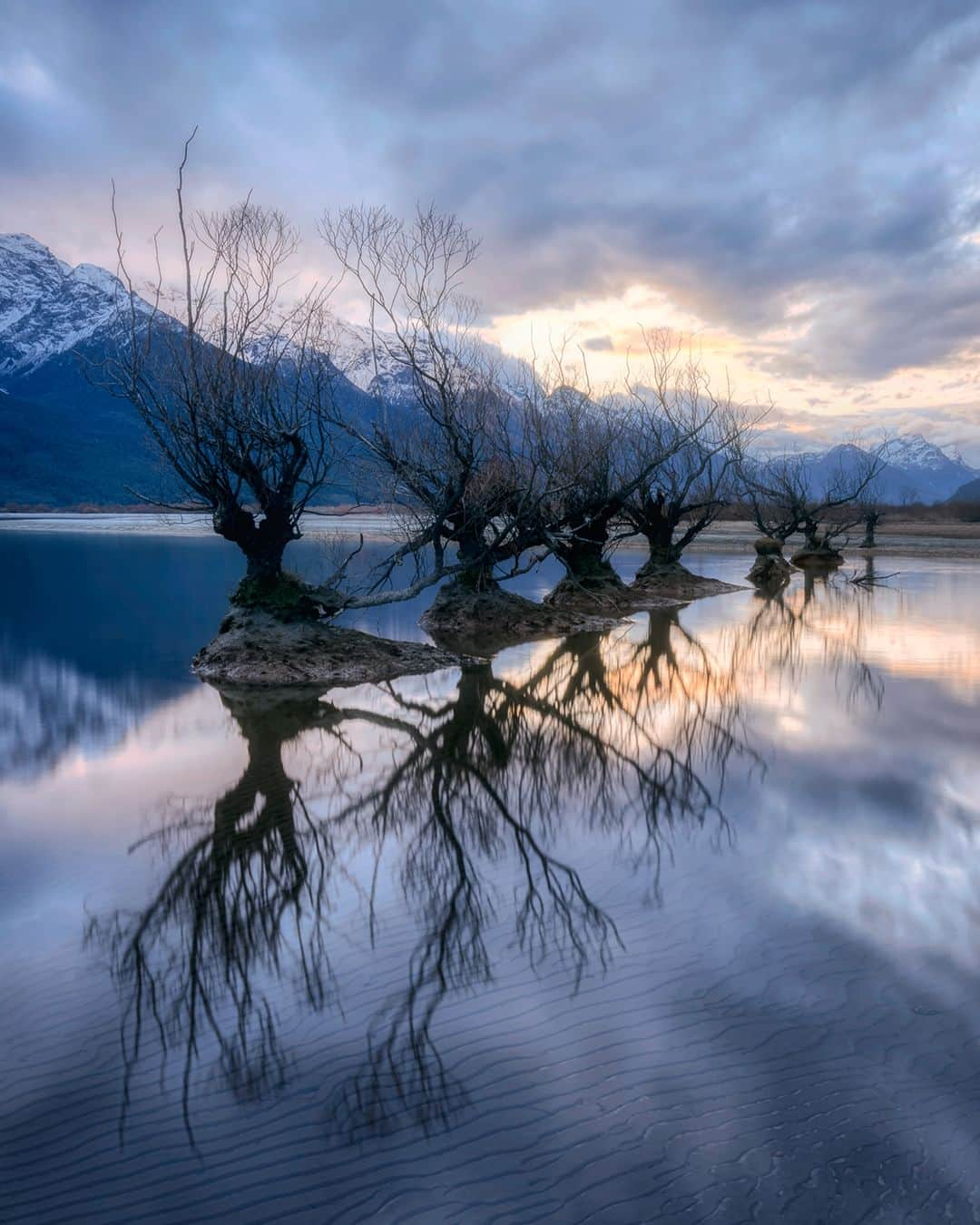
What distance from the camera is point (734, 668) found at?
50.9 ft

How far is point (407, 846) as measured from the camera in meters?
7.15

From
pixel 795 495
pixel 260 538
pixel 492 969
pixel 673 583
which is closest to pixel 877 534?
pixel 795 495

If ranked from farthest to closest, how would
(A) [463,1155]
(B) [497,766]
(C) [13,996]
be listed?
1. (B) [497,766]
2. (C) [13,996]
3. (A) [463,1155]

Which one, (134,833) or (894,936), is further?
(134,833)

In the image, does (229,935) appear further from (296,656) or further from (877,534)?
(877,534)

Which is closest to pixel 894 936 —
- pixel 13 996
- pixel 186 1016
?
pixel 186 1016

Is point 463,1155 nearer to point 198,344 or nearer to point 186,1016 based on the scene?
point 186,1016

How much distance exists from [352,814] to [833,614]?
763 inches

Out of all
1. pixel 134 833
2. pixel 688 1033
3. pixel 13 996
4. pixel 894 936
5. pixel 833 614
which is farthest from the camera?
pixel 833 614

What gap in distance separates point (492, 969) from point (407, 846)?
2.13 metres

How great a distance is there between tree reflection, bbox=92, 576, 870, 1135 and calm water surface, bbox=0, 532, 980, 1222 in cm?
3

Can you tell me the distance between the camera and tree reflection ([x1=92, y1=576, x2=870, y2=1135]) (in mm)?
4523

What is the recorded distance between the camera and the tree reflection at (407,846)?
4.52 meters

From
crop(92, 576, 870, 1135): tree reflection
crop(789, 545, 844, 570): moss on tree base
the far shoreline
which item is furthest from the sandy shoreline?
crop(92, 576, 870, 1135): tree reflection
